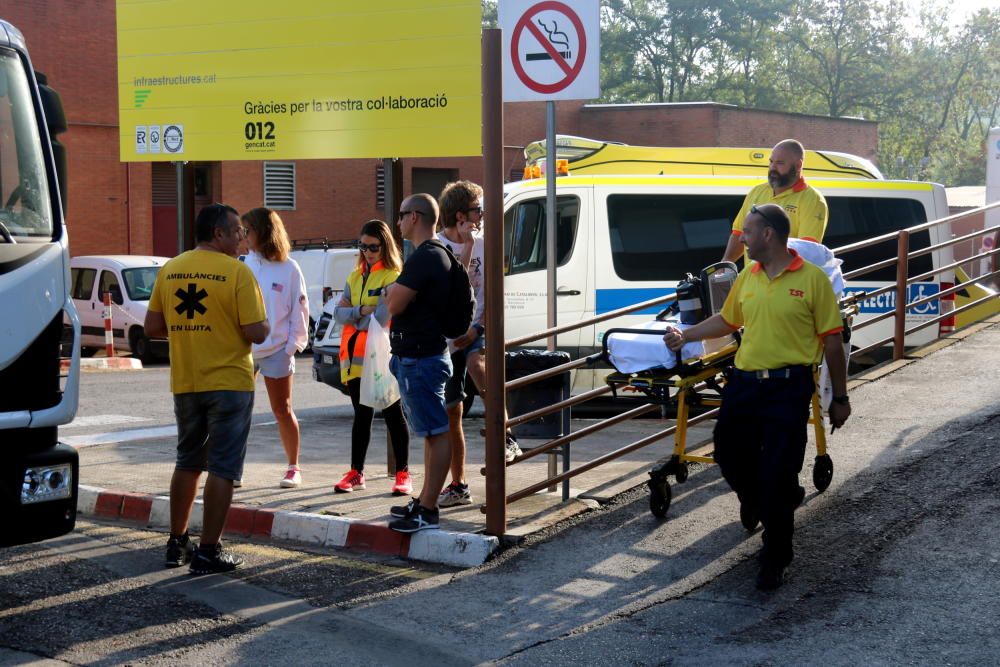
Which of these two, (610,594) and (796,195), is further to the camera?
(796,195)

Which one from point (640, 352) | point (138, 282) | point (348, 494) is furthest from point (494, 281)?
point (138, 282)

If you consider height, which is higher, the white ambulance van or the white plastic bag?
the white ambulance van

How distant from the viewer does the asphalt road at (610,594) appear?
17.1 ft

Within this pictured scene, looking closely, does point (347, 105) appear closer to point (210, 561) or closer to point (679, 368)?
point (679, 368)

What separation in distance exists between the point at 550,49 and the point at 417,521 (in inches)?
113

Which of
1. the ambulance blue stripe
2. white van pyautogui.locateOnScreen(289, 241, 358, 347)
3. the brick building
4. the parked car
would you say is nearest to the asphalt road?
the ambulance blue stripe

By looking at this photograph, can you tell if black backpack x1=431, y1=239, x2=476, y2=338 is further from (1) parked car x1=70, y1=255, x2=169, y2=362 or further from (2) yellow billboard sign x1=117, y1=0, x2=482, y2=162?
(1) parked car x1=70, y1=255, x2=169, y2=362

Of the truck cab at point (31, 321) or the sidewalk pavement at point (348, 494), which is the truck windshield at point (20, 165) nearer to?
the truck cab at point (31, 321)

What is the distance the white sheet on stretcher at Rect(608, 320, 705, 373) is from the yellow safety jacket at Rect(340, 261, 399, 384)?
1953 millimetres

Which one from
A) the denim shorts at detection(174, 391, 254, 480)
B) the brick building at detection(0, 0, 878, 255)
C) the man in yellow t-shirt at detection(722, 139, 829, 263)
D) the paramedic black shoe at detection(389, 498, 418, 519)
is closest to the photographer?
the denim shorts at detection(174, 391, 254, 480)

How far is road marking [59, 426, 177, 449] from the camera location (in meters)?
11.1

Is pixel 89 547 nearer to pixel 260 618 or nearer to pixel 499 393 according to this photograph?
pixel 260 618

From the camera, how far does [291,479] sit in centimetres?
855

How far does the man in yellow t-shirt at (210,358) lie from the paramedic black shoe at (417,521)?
0.88 metres
